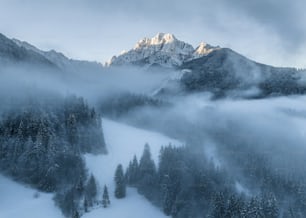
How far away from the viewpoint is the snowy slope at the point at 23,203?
124375 mm

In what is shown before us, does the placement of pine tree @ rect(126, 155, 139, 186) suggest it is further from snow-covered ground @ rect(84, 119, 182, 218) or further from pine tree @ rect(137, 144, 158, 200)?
snow-covered ground @ rect(84, 119, 182, 218)

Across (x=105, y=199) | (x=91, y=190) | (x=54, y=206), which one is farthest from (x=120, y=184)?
(x=54, y=206)

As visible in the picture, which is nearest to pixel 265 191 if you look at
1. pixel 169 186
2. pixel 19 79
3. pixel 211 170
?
pixel 211 170

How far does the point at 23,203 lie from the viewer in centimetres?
12950

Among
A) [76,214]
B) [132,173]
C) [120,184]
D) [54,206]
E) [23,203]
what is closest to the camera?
[76,214]

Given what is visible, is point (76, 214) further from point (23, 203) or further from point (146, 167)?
point (146, 167)

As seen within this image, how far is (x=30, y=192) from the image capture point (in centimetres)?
13575

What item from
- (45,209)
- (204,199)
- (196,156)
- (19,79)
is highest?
(19,79)

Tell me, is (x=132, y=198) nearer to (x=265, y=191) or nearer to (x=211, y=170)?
(x=211, y=170)

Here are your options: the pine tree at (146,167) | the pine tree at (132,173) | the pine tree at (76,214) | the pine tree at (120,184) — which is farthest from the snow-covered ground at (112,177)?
the pine tree at (146,167)

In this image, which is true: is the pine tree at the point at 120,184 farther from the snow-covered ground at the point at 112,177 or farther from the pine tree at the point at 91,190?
the pine tree at the point at 91,190

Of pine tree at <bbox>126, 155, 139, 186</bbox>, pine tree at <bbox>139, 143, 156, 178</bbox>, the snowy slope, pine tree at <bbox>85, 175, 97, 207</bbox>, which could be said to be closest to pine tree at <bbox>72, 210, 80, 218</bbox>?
the snowy slope

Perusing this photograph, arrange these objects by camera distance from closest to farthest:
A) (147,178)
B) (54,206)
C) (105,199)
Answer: (54,206), (105,199), (147,178)

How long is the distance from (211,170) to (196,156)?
9643mm
